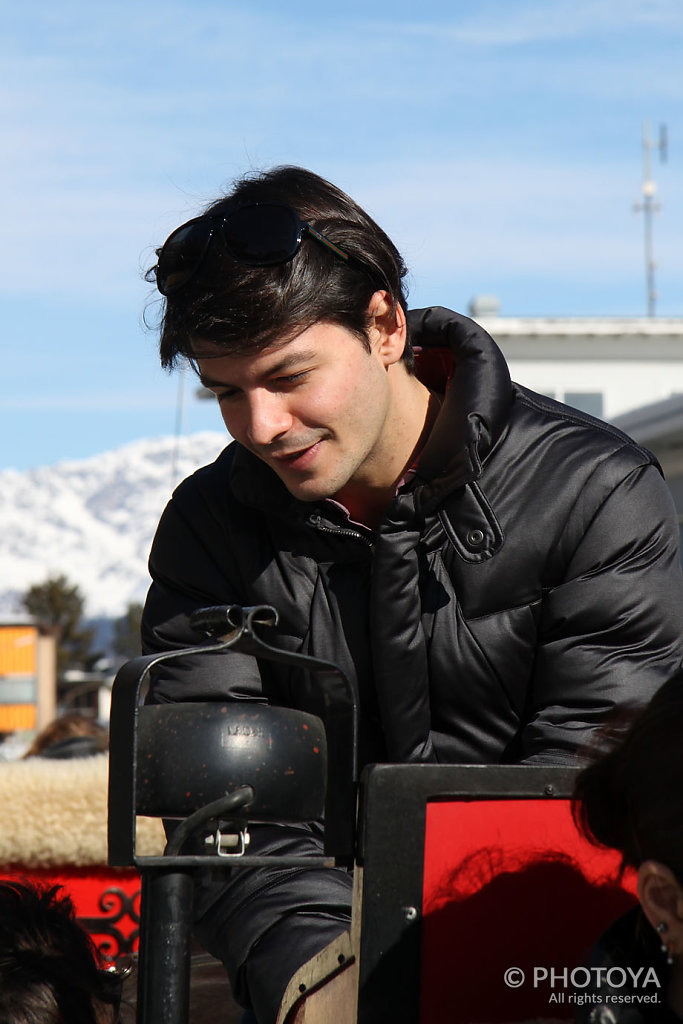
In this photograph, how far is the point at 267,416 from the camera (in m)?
1.92

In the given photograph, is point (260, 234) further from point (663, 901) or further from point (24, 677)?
point (24, 677)

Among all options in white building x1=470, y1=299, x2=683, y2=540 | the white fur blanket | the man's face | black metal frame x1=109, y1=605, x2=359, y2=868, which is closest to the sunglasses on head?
the man's face

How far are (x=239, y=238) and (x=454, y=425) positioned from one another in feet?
1.56

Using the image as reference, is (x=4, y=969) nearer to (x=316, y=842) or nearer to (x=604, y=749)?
(x=316, y=842)

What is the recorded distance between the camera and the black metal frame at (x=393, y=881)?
1.27 meters

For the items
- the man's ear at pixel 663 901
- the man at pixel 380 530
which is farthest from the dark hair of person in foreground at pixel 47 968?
the man's ear at pixel 663 901

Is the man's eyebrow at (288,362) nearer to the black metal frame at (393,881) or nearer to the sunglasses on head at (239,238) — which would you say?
the sunglasses on head at (239,238)

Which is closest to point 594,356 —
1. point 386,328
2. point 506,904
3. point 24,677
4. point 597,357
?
point 597,357

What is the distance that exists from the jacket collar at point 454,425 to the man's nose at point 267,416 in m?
0.23

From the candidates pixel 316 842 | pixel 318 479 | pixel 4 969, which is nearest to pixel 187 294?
pixel 318 479

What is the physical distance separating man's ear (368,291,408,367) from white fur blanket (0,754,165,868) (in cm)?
224

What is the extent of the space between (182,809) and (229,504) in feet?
3.96

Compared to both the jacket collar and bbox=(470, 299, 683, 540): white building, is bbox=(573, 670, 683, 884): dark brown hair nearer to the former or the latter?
the jacket collar

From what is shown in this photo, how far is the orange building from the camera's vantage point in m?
20.5
